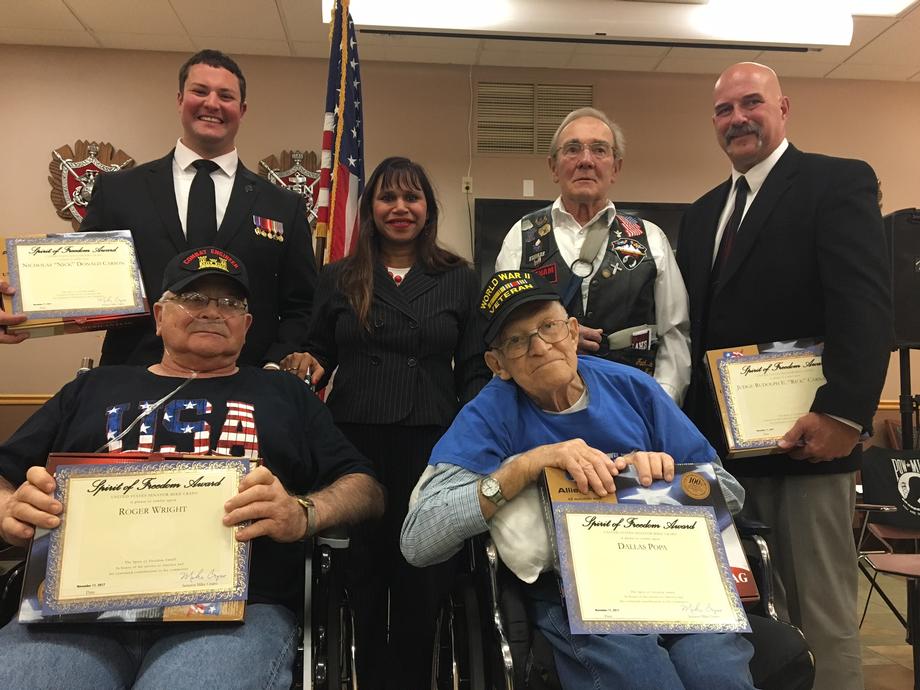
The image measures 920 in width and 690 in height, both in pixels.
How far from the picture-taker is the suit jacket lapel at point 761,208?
77.8 inches

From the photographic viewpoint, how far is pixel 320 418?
175 cm

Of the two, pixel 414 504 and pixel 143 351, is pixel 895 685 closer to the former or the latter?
pixel 414 504

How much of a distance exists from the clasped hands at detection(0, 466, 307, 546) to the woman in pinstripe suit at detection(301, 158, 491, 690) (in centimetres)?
52

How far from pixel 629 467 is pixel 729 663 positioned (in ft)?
1.35

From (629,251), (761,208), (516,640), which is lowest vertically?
(516,640)

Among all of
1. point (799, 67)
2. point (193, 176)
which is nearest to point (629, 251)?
point (193, 176)

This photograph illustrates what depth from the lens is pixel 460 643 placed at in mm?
1509

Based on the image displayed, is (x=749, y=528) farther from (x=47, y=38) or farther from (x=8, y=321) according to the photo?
(x=47, y=38)

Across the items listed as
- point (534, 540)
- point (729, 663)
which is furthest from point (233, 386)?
point (729, 663)

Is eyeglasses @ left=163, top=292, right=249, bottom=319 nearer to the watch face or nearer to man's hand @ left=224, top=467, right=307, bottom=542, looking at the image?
man's hand @ left=224, top=467, right=307, bottom=542

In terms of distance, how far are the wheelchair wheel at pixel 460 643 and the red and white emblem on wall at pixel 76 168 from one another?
447 cm

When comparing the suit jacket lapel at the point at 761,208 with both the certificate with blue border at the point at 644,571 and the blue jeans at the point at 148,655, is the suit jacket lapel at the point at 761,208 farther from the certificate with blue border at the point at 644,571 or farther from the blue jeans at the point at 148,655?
the blue jeans at the point at 148,655

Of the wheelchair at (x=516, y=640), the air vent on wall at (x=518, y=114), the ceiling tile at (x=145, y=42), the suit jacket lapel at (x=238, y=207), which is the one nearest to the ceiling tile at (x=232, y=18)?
the ceiling tile at (x=145, y=42)

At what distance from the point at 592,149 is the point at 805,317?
2.84 feet
